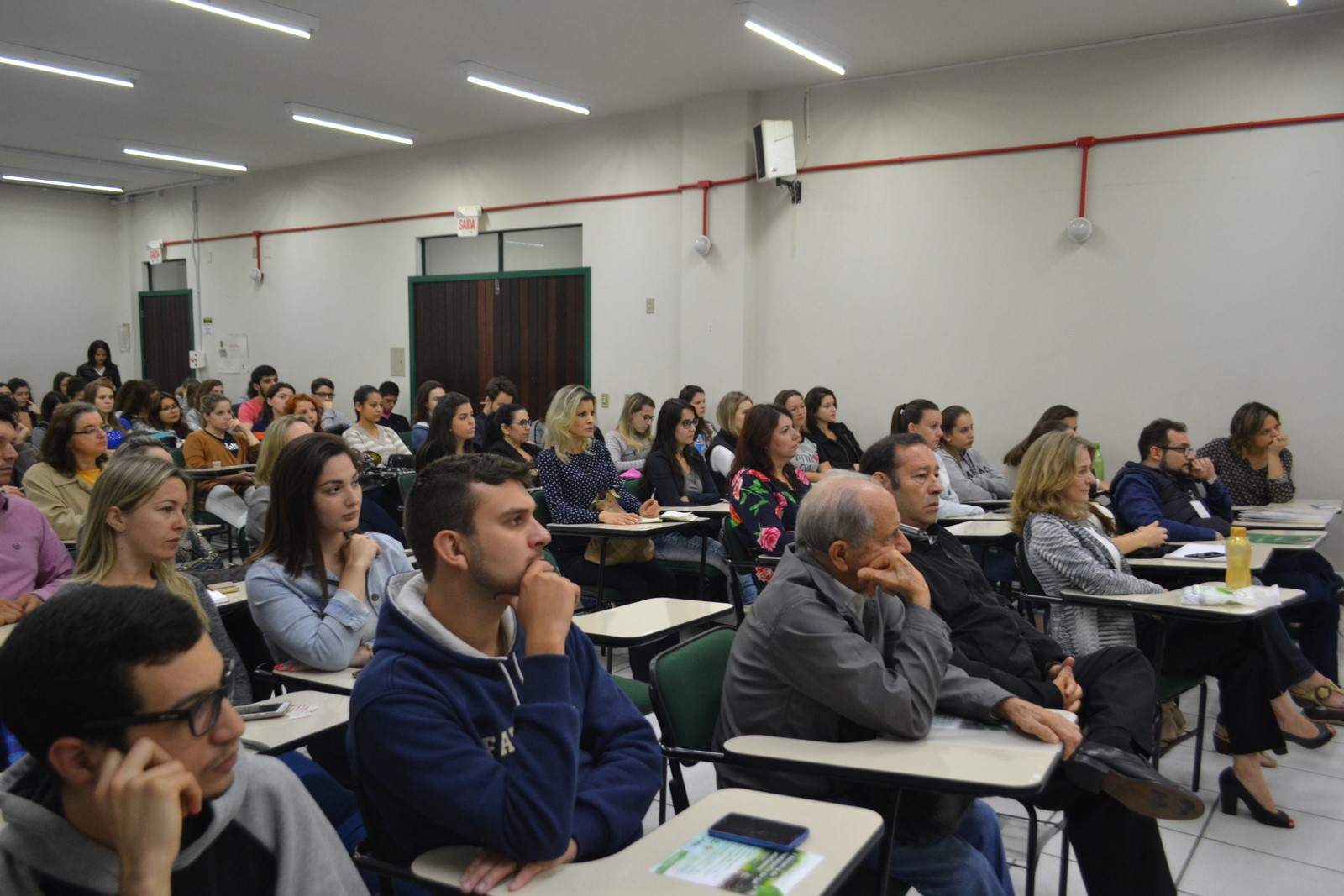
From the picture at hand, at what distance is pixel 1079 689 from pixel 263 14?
19.9 ft

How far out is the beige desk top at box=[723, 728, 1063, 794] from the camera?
168 centimetres

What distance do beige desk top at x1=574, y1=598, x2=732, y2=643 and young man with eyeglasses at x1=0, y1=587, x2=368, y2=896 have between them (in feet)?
5.25

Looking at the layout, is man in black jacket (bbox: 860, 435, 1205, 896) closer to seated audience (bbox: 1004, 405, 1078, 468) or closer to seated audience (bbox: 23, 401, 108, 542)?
seated audience (bbox: 1004, 405, 1078, 468)

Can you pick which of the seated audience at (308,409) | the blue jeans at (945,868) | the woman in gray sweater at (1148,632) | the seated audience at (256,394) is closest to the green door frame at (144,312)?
the seated audience at (256,394)

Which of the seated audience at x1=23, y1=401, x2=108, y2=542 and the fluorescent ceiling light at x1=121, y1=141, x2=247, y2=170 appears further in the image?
the fluorescent ceiling light at x1=121, y1=141, x2=247, y2=170

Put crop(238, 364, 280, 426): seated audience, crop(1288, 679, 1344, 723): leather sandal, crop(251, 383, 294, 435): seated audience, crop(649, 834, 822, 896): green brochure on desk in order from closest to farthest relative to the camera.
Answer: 1. crop(649, 834, 822, 896): green brochure on desk
2. crop(1288, 679, 1344, 723): leather sandal
3. crop(251, 383, 294, 435): seated audience
4. crop(238, 364, 280, 426): seated audience

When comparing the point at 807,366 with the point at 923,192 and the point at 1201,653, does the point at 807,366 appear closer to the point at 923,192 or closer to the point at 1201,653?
the point at 923,192

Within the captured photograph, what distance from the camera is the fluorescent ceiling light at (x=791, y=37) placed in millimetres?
5801

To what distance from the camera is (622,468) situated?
638 centimetres

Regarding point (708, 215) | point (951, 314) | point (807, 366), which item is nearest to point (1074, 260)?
point (951, 314)

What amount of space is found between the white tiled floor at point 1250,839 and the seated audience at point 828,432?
3560 mm

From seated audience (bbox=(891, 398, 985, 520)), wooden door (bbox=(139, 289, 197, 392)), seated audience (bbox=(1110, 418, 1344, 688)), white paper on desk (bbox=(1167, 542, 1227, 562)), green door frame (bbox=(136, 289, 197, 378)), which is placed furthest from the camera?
wooden door (bbox=(139, 289, 197, 392))

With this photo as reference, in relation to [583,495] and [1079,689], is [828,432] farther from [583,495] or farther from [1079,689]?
[1079,689]

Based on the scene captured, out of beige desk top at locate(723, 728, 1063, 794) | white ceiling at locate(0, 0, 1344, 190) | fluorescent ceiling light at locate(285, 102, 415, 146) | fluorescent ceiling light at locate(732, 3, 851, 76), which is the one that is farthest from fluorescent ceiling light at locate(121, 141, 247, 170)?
beige desk top at locate(723, 728, 1063, 794)
